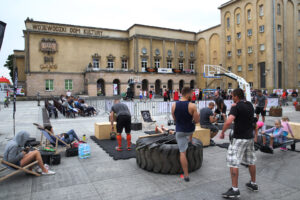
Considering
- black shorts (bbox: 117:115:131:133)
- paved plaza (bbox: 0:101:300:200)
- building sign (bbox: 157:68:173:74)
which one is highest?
building sign (bbox: 157:68:173:74)

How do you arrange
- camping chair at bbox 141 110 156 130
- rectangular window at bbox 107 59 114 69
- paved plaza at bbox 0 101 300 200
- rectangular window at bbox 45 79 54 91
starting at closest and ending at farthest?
paved plaza at bbox 0 101 300 200 < camping chair at bbox 141 110 156 130 < rectangular window at bbox 45 79 54 91 < rectangular window at bbox 107 59 114 69

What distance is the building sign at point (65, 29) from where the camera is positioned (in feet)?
135

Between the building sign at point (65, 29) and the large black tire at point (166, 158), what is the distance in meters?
43.4

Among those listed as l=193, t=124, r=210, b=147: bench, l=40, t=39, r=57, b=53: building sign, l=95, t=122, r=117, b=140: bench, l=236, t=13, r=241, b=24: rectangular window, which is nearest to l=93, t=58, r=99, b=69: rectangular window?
l=40, t=39, r=57, b=53: building sign

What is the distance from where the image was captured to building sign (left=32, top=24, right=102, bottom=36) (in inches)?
1626

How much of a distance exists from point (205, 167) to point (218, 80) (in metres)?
42.3

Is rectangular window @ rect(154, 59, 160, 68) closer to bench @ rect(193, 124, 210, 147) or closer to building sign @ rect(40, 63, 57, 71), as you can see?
building sign @ rect(40, 63, 57, 71)

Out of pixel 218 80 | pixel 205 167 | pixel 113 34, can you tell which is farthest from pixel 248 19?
pixel 205 167

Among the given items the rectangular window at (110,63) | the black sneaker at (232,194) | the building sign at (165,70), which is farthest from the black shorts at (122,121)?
the rectangular window at (110,63)

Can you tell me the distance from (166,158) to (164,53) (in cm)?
4666

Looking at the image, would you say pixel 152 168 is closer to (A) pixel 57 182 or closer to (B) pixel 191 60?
(A) pixel 57 182

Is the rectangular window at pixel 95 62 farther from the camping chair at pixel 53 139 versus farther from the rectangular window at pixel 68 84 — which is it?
the camping chair at pixel 53 139

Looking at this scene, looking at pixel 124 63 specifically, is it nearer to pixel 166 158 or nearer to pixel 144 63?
pixel 144 63

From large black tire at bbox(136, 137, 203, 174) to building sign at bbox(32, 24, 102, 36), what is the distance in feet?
142
